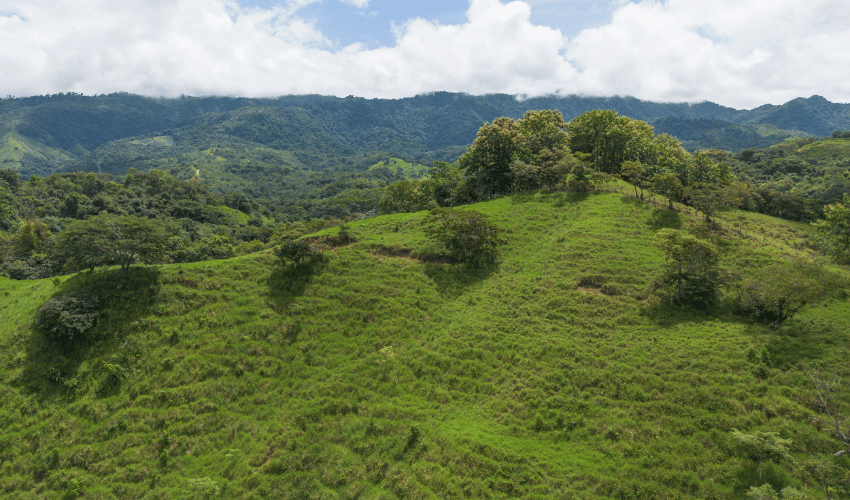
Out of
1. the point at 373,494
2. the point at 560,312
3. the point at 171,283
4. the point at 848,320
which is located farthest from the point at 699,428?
the point at 171,283

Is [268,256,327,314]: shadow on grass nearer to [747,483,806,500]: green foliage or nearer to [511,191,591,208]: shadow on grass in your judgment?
[511,191,591,208]: shadow on grass

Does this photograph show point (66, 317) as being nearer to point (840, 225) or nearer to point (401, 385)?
point (401, 385)

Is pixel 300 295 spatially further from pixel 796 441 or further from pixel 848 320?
pixel 848 320

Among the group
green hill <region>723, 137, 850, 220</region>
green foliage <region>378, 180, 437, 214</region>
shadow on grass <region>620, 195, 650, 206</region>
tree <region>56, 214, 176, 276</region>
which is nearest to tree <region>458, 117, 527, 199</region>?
green foliage <region>378, 180, 437, 214</region>

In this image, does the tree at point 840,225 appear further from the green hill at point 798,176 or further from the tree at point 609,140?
the tree at point 609,140

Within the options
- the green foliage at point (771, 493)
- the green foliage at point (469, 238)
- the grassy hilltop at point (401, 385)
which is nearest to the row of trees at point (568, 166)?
the green foliage at point (469, 238)

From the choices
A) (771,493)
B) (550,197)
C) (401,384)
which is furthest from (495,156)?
(771,493)

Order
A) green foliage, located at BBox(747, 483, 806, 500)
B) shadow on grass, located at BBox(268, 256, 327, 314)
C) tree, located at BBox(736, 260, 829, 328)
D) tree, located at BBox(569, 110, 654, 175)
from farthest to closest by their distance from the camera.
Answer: tree, located at BBox(569, 110, 654, 175), shadow on grass, located at BBox(268, 256, 327, 314), tree, located at BBox(736, 260, 829, 328), green foliage, located at BBox(747, 483, 806, 500)
